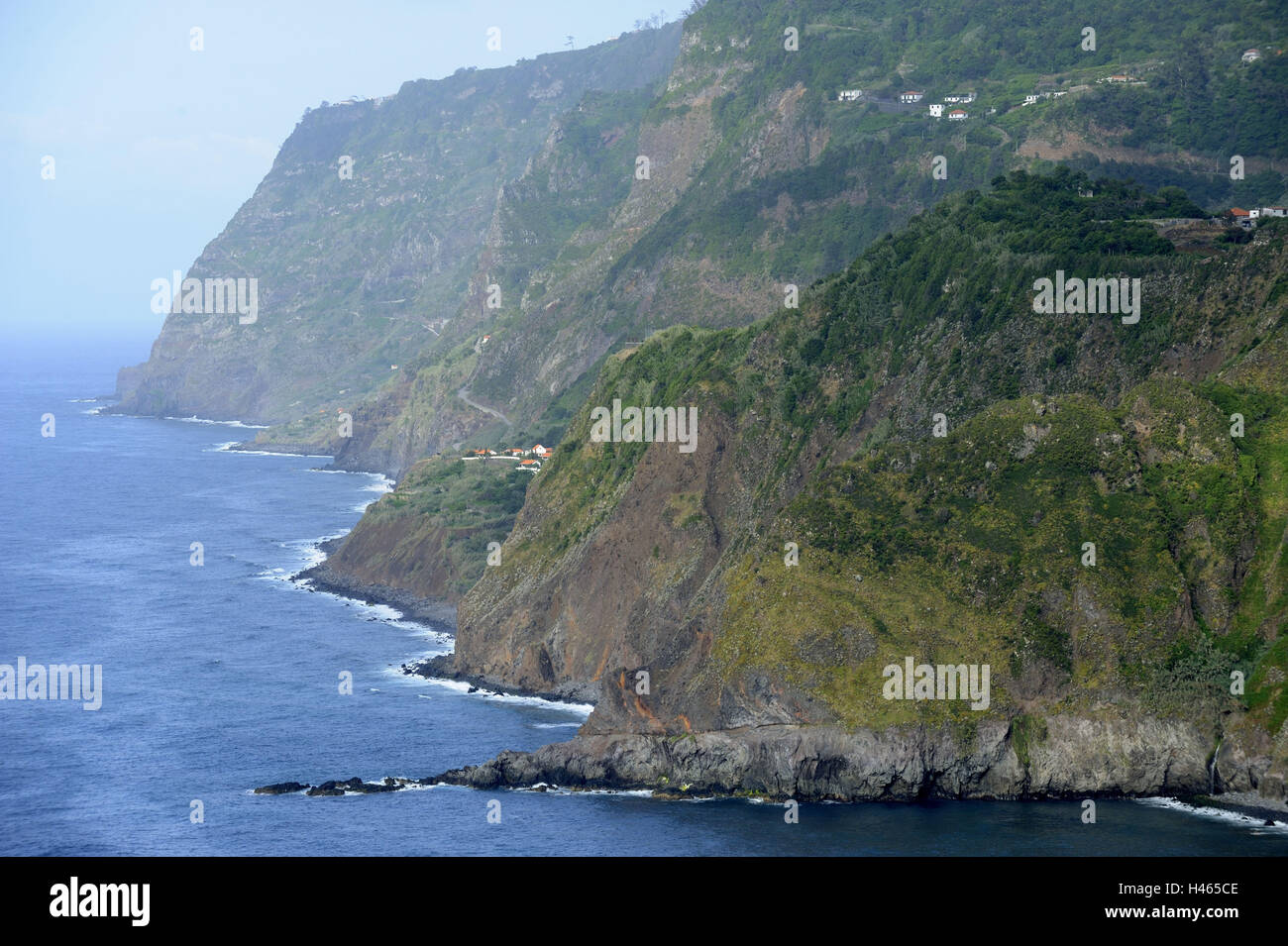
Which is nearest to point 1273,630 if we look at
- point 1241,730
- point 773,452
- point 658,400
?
point 1241,730

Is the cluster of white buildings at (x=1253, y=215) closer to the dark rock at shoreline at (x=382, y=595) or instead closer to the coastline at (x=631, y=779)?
the coastline at (x=631, y=779)

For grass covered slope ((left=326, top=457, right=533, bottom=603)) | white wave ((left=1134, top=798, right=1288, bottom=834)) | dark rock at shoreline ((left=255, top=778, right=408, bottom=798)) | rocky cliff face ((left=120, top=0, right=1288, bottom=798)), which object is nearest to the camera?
white wave ((left=1134, top=798, right=1288, bottom=834))

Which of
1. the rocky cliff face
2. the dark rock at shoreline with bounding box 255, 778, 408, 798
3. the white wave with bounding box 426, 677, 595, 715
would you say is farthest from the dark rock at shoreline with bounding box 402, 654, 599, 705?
the dark rock at shoreline with bounding box 255, 778, 408, 798

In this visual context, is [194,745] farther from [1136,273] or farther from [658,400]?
[1136,273]

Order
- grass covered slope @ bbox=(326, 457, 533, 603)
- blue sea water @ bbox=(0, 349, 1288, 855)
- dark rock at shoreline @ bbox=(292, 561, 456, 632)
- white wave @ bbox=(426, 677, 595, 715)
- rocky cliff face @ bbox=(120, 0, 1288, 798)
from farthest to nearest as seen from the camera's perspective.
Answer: grass covered slope @ bbox=(326, 457, 533, 603)
dark rock at shoreline @ bbox=(292, 561, 456, 632)
white wave @ bbox=(426, 677, 595, 715)
rocky cliff face @ bbox=(120, 0, 1288, 798)
blue sea water @ bbox=(0, 349, 1288, 855)

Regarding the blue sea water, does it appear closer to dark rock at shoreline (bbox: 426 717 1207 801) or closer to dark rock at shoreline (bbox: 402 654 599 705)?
dark rock at shoreline (bbox: 426 717 1207 801)

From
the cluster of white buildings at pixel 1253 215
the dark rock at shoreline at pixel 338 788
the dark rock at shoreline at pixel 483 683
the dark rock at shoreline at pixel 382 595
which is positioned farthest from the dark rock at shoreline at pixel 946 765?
the dark rock at shoreline at pixel 382 595

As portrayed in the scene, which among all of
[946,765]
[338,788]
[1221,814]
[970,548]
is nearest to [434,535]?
[338,788]

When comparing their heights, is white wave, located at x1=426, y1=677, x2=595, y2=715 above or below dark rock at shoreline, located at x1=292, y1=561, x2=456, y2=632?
below
